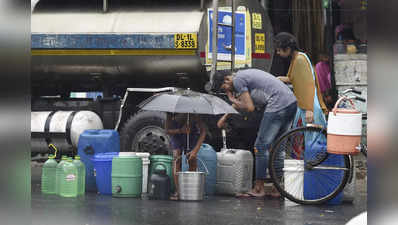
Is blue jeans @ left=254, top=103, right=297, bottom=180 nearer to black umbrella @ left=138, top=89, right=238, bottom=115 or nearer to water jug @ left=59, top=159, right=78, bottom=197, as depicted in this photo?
black umbrella @ left=138, top=89, right=238, bottom=115

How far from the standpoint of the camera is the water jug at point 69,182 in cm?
838

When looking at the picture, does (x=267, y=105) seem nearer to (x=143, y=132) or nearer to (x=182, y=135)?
(x=182, y=135)

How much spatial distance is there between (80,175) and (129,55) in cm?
263

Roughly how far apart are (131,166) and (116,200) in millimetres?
482

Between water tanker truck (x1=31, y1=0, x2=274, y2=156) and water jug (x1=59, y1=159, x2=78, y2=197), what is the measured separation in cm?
164

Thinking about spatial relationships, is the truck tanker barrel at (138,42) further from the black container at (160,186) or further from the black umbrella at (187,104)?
the black container at (160,186)

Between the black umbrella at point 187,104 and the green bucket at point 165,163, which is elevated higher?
the black umbrella at point 187,104

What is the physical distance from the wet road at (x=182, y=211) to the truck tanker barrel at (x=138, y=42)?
8.20ft

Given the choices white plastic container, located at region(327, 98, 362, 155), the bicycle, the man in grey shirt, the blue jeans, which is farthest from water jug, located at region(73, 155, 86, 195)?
white plastic container, located at region(327, 98, 362, 155)

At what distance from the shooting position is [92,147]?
8938 millimetres

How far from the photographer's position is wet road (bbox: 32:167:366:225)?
647cm

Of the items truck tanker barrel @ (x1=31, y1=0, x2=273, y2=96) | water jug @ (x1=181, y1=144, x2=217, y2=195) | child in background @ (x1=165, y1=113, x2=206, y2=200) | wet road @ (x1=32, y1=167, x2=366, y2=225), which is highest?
truck tanker barrel @ (x1=31, y1=0, x2=273, y2=96)

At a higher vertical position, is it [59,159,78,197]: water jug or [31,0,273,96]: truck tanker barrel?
[31,0,273,96]: truck tanker barrel

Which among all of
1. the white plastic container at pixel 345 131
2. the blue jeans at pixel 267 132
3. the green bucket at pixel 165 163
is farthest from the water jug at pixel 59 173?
the white plastic container at pixel 345 131
